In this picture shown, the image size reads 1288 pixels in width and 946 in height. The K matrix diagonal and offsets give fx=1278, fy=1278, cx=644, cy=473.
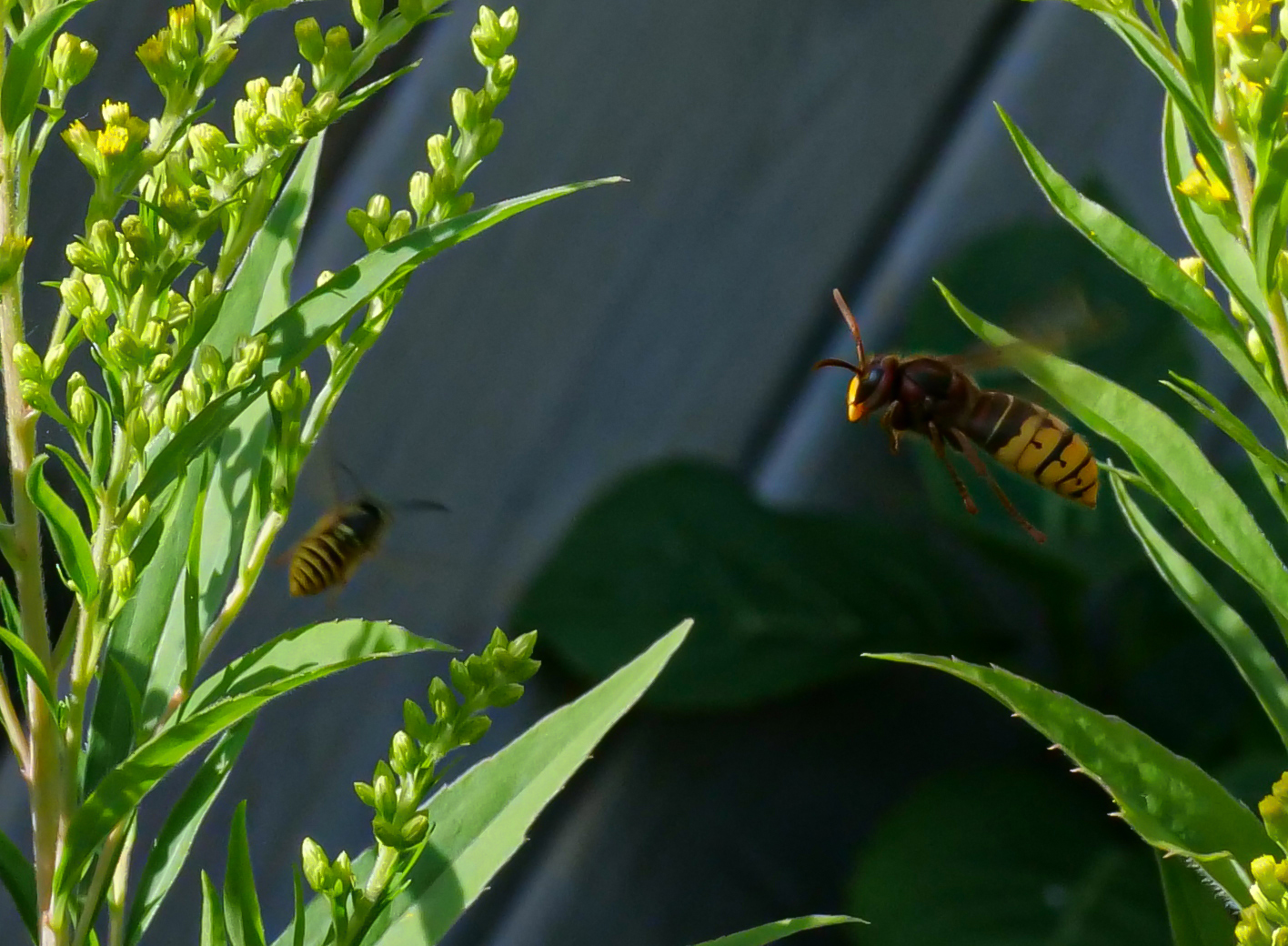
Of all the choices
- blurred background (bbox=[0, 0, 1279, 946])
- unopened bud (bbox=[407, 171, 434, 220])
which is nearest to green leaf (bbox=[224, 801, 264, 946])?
unopened bud (bbox=[407, 171, 434, 220])

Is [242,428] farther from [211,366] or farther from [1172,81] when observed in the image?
[1172,81]

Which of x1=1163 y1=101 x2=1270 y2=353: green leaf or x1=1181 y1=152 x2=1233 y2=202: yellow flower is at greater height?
x1=1181 y1=152 x2=1233 y2=202: yellow flower

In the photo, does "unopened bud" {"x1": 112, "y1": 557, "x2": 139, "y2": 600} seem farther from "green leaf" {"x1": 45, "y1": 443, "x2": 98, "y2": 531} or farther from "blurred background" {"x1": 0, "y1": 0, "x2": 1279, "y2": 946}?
"blurred background" {"x1": 0, "y1": 0, "x2": 1279, "y2": 946}

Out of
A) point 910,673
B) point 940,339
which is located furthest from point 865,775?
point 940,339

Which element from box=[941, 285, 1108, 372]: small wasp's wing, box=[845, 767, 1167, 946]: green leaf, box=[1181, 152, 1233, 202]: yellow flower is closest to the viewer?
box=[1181, 152, 1233, 202]: yellow flower

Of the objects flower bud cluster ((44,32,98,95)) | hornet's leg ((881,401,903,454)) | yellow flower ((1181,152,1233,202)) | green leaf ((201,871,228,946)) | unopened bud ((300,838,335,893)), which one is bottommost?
green leaf ((201,871,228,946))

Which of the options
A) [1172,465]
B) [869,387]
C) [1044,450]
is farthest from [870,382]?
[1172,465]

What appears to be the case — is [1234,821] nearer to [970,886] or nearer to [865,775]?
[970,886]
